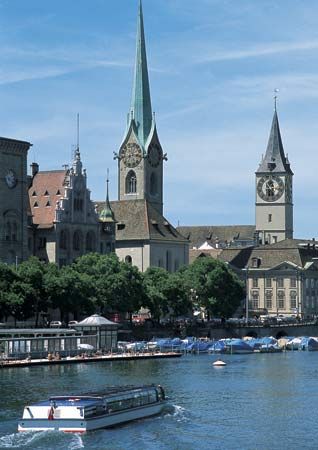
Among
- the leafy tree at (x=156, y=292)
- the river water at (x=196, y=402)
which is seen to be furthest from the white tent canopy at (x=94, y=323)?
the leafy tree at (x=156, y=292)

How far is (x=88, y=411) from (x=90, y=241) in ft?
382

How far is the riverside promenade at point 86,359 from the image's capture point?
12774 cm

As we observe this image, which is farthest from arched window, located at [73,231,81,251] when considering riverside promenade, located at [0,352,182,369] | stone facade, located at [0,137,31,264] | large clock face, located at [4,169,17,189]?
riverside promenade, located at [0,352,182,369]

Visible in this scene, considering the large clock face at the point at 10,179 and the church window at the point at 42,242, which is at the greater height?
the large clock face at the point at 10,179

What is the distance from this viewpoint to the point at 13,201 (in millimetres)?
176500

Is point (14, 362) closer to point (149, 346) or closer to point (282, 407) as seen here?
point (149, 346)

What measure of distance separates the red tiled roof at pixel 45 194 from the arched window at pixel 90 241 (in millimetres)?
8526

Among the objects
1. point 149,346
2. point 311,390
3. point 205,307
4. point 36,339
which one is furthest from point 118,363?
point 205,307

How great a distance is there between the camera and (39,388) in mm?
101438

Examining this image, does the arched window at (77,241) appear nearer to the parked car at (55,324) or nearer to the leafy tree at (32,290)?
the parked car at (55,324)

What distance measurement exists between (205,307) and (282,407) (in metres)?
103

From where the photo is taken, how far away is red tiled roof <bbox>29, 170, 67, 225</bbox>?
611 ft

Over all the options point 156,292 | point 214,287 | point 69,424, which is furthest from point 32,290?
point 69,424

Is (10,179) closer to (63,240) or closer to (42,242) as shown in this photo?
(42,242)
